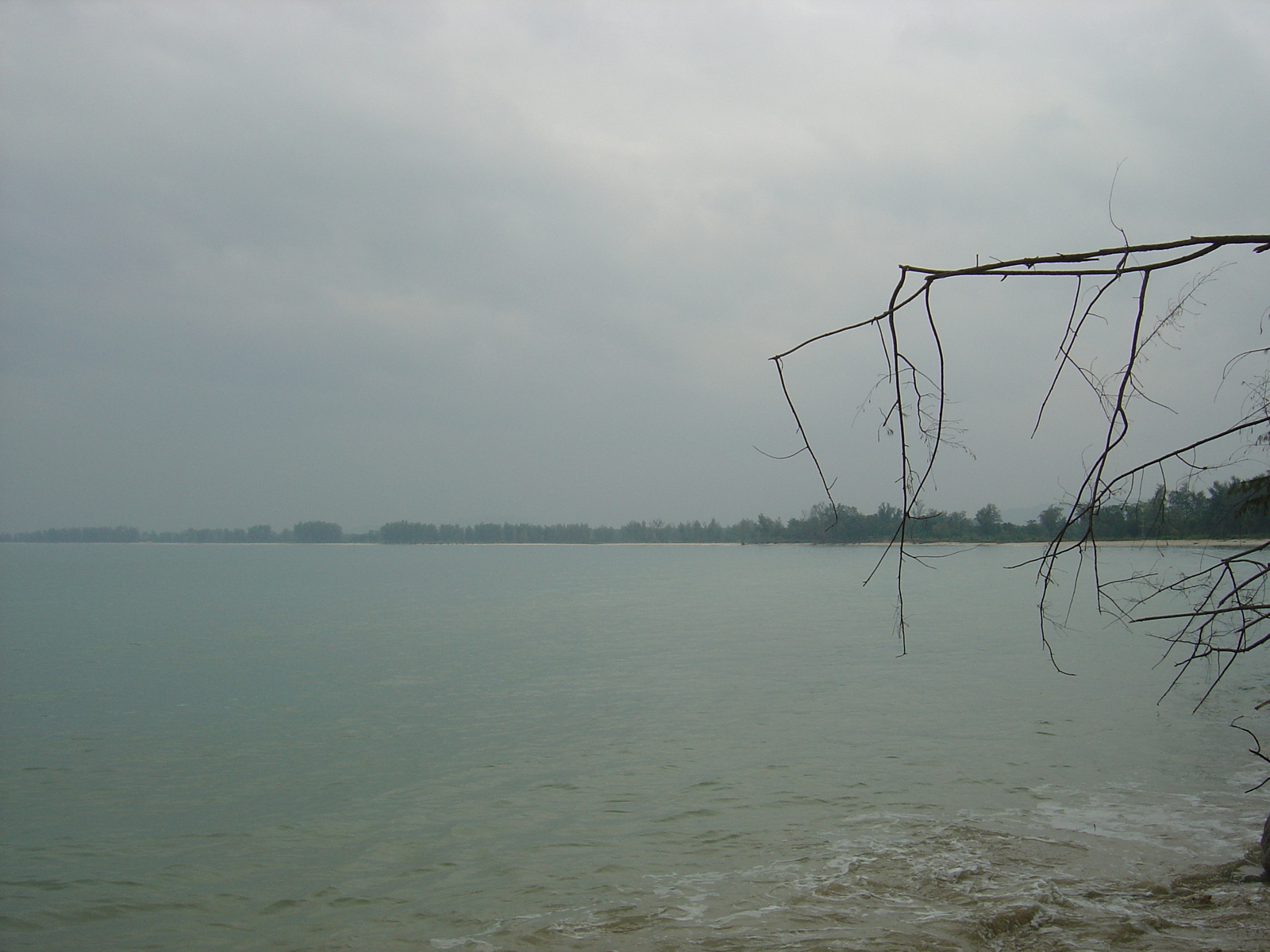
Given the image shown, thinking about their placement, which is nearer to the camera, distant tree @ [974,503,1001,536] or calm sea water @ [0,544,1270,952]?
calm sea water @ [0,544,1270,952]

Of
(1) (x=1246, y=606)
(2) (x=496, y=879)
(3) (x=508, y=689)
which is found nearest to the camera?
(1) (x=1246, y=606)

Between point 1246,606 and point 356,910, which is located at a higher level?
point 1246,606

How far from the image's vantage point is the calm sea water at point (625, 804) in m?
A: 6.38

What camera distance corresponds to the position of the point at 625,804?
959cm

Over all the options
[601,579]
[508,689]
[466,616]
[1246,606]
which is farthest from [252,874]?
[601,579]

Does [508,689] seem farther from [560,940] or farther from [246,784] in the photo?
[560,940]

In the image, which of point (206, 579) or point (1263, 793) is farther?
point (206, 579)

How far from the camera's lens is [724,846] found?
8.02 meters

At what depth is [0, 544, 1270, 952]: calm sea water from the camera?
6383 mm

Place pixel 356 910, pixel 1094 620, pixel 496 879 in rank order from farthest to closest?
pixel 1094 620 → pixel 496 879 → pixel 356 910

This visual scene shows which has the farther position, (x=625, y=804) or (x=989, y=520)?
(x=989, y=520)

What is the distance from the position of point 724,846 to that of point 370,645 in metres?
20.3

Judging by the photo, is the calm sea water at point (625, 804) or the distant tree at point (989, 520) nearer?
the calm sea water at point (625, 804)

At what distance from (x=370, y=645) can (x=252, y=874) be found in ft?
62.3
